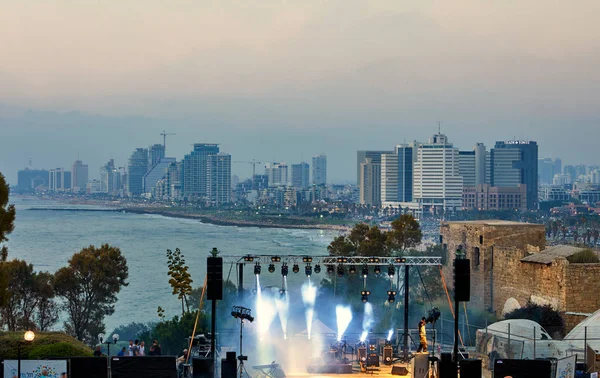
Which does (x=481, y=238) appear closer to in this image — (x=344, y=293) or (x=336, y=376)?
(x=344, y=293)

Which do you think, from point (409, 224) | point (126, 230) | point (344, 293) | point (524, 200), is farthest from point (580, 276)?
point (524, 200)

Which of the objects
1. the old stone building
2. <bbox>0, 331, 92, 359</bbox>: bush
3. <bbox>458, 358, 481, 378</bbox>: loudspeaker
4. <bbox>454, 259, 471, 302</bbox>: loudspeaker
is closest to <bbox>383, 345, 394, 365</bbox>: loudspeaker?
<bbox>454, 259, 471, 302</bbox>: loudspeaker

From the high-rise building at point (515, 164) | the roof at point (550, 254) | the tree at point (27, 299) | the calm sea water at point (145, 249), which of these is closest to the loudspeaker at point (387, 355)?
the roof at point (550, 254)

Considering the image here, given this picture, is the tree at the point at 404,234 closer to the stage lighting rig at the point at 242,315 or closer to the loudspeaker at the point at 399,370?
the loudspeaker at the point at 399,370

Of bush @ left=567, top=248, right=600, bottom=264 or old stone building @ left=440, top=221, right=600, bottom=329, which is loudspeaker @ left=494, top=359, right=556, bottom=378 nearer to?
old stone building @ left=440, top=221, right=600, bottom=329

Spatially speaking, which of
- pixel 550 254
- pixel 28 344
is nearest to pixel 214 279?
pixel 28 344

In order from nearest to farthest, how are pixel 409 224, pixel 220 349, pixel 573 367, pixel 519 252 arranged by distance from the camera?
pixel 573 367 < pixel 220 349 < pixel 519 252 < pixel 409 224

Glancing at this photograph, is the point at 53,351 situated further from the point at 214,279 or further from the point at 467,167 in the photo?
the point at 467,167
